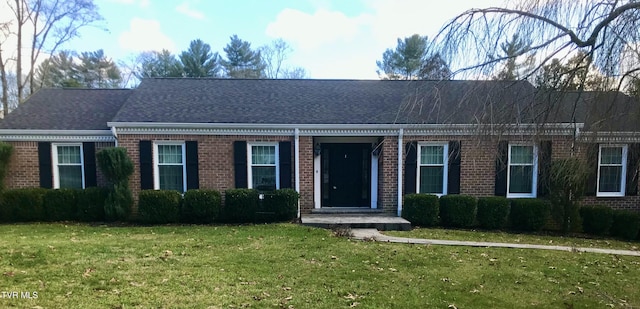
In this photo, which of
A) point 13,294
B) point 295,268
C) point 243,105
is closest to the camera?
point 13,294

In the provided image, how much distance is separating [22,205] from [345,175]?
29.7 feet

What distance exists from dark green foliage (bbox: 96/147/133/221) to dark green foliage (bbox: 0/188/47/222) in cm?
181

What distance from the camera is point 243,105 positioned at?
11477mm

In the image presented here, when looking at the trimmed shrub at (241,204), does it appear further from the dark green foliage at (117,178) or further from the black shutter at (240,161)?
the dark green foliage at (117,178)

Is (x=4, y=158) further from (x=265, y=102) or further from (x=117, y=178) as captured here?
(x=265, y=102)

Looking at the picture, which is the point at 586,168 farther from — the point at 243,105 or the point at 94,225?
the point at 94,225

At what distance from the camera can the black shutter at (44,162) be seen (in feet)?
33.6

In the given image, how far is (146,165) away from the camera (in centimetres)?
1016

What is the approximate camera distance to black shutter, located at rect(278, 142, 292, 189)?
10.4m

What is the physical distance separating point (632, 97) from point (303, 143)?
7.42 m

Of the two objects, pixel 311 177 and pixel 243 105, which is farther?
pixel 243 105

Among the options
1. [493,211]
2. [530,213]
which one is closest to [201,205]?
[493,211]

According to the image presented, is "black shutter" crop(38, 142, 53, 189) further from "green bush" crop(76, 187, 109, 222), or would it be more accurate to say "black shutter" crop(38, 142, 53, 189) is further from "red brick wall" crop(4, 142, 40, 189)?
"green bush" crop(76, 187, 109, 222)

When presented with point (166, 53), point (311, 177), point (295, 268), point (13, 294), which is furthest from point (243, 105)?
point (166, 53)
